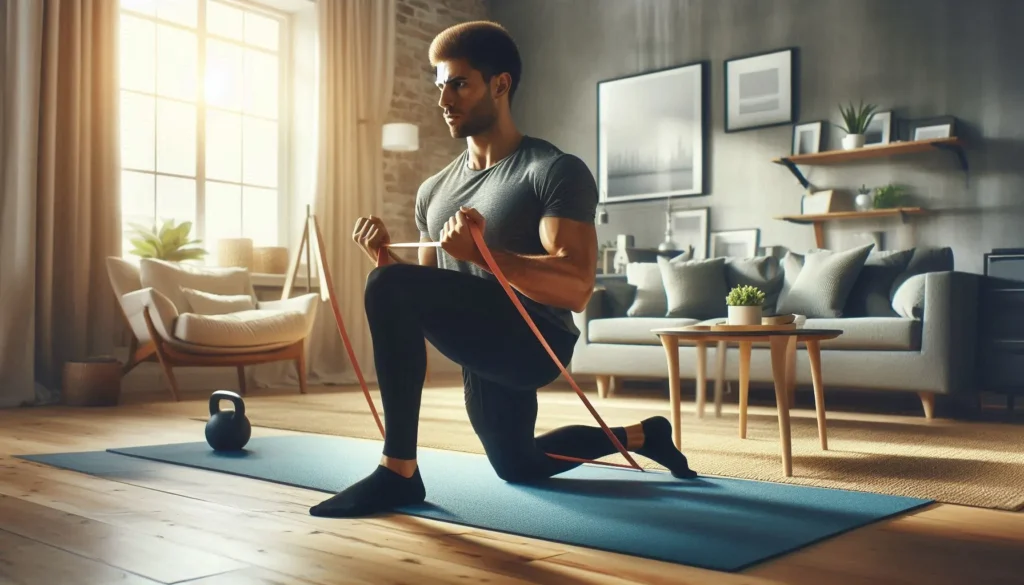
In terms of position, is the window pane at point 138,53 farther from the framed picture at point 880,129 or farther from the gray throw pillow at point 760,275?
the framed picture at point 880,129

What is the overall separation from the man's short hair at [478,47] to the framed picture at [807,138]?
13.6ft

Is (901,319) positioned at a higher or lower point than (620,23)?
lower

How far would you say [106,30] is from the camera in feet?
16.3

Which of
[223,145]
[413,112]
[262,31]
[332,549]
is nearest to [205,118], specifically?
[223,145]

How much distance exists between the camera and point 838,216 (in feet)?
17.8

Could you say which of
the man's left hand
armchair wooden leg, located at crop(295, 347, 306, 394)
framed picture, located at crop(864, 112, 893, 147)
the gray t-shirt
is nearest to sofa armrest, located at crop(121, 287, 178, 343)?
armchair wooden leg, located at crop(295, 347, 306, 394)

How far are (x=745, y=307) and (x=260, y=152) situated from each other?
4.31 meters

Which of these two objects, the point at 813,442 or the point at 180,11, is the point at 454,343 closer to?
the point at 813,442

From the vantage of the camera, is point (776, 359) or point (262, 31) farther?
point (262, 31)

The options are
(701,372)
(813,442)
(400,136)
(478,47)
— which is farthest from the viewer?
(400,136)

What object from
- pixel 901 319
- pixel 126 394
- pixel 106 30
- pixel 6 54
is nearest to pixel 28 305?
pixel 126 394

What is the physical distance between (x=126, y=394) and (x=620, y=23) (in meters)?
4.16

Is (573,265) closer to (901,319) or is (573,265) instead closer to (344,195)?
(901,319)

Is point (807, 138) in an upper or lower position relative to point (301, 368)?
upper
